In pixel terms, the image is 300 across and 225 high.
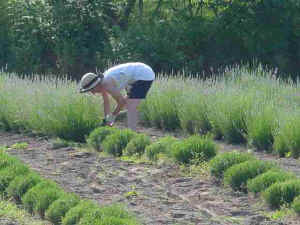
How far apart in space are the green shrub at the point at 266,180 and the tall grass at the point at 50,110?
3969 mm

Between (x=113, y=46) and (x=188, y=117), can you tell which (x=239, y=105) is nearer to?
(x=188, y=117)

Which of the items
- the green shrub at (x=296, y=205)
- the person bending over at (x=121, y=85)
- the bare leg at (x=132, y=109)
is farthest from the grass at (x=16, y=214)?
the bare leg at (x=132, y=109)

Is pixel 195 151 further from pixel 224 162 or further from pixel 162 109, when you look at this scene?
pixel 162 109

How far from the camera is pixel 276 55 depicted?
19.8 meters

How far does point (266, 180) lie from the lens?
23.9 feet

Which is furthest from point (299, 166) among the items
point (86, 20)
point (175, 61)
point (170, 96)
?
point (86, 20)

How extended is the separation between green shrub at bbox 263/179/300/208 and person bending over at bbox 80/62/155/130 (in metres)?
3.96

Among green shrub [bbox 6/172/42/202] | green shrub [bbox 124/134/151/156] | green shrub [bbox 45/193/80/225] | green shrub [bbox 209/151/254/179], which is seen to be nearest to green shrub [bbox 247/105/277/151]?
green shrub [bbox 124/134/151/156]

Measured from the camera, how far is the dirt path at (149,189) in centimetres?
672

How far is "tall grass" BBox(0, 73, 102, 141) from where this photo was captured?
10.9 meters

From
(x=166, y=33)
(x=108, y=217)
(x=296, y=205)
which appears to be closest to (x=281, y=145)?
(x=296, y=205)

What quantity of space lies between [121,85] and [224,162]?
9.72 feet

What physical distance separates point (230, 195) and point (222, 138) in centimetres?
368

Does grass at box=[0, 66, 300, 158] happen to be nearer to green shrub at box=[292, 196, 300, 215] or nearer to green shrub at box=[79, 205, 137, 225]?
green shrub at box=[292, 196, 300, 215]
